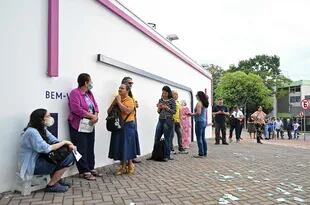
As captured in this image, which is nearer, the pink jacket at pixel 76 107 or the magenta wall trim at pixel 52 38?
the magenta wall trim at pixel 52 38

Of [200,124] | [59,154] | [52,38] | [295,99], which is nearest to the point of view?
[59,154]

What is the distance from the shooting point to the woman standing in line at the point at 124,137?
6742mm

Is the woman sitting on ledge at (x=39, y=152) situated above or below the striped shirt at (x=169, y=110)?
below

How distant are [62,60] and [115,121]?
1.42 meters

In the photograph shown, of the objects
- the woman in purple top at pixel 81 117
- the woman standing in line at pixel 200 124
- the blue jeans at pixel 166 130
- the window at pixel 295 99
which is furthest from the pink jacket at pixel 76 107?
the window at pixel 295 99

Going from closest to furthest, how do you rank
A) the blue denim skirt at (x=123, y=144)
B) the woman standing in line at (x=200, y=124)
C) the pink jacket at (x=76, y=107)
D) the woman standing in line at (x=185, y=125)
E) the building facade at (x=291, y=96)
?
the pink jacket at (x=76, y=107)
the blue denim skirt at (x=123, y=144)
the woman standing in line at (x=200, y=124)
the woman standing in line at (x=185, y=125)
the building facade at (x=291, y=96)

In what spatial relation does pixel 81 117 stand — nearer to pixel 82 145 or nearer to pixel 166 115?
pixel 82 145

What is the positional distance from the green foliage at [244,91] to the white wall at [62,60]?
165ft

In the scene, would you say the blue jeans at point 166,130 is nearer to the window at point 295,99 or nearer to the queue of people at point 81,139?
the queue of people at point 81,139

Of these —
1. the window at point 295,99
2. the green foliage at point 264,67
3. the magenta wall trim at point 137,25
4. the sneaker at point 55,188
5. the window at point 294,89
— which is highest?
the green foliage at point 264,67

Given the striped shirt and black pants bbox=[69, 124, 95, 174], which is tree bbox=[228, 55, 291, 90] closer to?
the striped shirt

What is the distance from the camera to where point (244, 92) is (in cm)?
5906

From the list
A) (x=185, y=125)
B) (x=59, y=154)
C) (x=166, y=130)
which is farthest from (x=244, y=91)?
(x=59, y=154)

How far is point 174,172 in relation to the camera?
7230 mm
